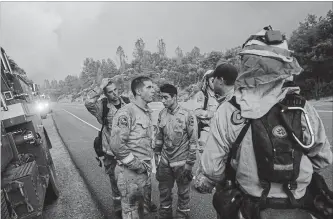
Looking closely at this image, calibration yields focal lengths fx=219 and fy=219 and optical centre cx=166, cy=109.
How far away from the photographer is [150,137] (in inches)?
106

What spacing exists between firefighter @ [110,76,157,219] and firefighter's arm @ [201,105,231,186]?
106 centimetres

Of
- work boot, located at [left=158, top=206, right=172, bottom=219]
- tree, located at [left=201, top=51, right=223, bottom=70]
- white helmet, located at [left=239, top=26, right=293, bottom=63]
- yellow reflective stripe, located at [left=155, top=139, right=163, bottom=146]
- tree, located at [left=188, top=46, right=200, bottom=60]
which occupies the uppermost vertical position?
tree, located at [left=188, top=46, right=200, bottom=60]

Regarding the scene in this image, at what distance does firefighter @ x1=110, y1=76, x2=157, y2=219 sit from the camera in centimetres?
233

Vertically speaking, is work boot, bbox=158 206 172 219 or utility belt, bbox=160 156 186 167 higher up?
utility belt, bbox=160 156 186 167

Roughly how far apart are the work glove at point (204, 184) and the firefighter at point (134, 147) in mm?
938

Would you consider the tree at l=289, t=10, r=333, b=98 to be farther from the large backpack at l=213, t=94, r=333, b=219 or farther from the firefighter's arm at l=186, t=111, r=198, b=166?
the large backpack at l=213, t=94, r=333, b=219

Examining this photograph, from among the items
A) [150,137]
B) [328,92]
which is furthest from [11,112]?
[328,92]

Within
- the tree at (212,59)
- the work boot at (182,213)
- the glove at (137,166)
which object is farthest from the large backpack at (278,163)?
the tree at (212,59)

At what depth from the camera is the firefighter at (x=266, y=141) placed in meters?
1.27

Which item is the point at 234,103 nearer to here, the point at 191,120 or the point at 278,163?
the point at 278,163

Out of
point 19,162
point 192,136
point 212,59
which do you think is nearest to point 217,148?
point 192,136

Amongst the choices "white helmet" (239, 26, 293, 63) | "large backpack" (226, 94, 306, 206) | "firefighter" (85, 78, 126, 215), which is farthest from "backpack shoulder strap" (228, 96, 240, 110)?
"firefighter" (85, 78, 126, 215)

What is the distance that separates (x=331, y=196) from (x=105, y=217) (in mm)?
2885

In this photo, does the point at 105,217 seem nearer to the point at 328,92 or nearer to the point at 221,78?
the point at 221,78
